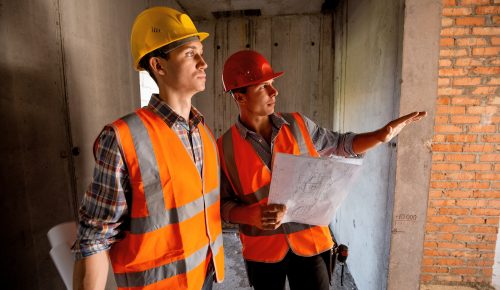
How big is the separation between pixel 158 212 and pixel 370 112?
2.12 m

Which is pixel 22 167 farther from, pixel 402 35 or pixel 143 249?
pixel 402 35

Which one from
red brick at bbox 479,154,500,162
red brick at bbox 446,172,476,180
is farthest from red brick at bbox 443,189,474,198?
red brick at bbox 479,154,500,162

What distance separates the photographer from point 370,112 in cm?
239

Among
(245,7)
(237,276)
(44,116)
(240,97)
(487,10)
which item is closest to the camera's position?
(44,116)

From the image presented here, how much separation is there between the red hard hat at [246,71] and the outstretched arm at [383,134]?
0.61m

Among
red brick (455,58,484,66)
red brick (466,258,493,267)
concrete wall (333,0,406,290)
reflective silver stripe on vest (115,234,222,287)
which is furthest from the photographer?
red brick (466,258,493,267)

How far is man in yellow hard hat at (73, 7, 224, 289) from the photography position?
2.88 feet

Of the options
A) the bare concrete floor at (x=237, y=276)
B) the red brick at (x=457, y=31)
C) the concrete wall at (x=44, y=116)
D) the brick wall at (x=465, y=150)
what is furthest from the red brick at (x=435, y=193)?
the concrete wall at (x=44, y=116)

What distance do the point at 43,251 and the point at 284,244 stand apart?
127 cm

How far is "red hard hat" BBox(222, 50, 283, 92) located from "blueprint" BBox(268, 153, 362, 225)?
60 cm

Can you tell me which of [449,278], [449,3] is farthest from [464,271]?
[449,3]

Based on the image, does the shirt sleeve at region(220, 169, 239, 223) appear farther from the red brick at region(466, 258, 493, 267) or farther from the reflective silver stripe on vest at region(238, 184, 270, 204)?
the red brick at region(466, 258, 493, 267)

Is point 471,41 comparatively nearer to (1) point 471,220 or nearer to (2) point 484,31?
(2) point 484,31

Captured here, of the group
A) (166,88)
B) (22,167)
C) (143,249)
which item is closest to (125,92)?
(22,167)
